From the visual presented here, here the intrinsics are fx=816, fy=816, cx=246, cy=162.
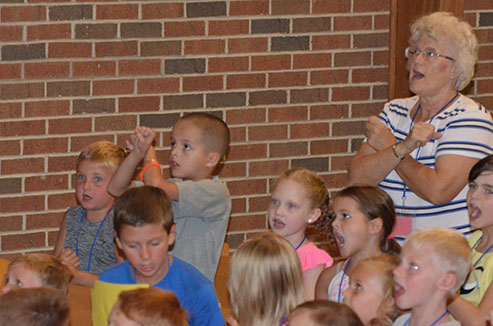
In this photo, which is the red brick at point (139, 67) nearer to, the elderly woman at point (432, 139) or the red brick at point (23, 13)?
the red brick at point (23, 13)

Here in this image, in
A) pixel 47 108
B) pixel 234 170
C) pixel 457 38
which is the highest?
pixel 457 38

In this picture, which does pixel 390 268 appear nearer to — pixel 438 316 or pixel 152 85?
pixel 438 316

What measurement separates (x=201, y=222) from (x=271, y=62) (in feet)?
4.69

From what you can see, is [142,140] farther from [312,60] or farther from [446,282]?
[312,60]

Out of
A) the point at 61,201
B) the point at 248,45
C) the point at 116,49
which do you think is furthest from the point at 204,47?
the point at 61,201

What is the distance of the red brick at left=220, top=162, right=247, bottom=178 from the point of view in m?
4.72

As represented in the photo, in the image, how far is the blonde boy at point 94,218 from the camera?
3797 mm

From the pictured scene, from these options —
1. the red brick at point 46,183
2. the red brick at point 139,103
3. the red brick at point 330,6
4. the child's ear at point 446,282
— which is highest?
the red brick at point 330,6

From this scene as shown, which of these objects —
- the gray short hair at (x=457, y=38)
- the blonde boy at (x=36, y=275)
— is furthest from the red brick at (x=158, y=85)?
the blonde boy at (x=36, y=275)

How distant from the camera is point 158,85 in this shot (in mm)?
4523

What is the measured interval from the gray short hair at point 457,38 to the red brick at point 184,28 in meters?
1.40

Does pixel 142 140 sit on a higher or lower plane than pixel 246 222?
higher

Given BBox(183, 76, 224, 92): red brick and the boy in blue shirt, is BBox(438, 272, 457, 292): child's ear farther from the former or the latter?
BBox(183, 76, 224, 92): red brick

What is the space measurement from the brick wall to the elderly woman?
46.5 inches
